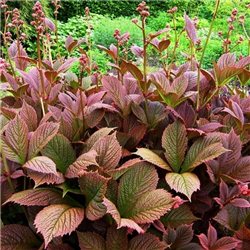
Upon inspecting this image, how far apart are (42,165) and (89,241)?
7.4 inches

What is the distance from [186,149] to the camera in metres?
1.14

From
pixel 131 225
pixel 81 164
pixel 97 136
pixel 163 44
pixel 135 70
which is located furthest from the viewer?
pixel 163 44

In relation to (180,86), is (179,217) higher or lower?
lower

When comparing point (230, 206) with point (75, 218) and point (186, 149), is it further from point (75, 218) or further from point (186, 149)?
point (75, 218)

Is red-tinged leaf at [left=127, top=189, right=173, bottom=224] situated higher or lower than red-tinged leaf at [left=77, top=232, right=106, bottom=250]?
higher

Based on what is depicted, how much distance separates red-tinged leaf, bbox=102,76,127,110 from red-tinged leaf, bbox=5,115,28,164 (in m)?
0.28

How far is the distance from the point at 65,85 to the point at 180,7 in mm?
8193

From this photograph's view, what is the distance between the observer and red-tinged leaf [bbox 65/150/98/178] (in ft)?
3.20

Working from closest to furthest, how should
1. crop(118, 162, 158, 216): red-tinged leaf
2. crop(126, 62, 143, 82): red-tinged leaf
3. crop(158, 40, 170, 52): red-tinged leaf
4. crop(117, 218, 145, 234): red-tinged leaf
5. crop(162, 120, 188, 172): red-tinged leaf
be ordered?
1. crop(117, 218, 145, 234): red-tinged leaf
2. crop(118, 162, 158, 216): red-tinged leaf
3. crop(162, 120, 188, 172): red-tinged leaf
4. crop(126, 62, 143, 82): red-tinged leaf
5. crop(158, 40, 170, 52): red-tinged leaf

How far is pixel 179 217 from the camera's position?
1062mm

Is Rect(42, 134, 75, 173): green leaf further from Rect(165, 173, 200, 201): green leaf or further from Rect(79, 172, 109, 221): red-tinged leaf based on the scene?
Rect(165, 173, 200, 201): green leaf

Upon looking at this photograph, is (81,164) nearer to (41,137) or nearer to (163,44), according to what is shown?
(41,137)

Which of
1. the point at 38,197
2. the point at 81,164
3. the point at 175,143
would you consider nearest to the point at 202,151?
the point at 175,143

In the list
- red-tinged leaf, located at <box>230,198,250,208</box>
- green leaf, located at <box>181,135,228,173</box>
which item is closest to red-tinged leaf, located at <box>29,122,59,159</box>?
green leaf, located at <box>181,135,228,173</box>
